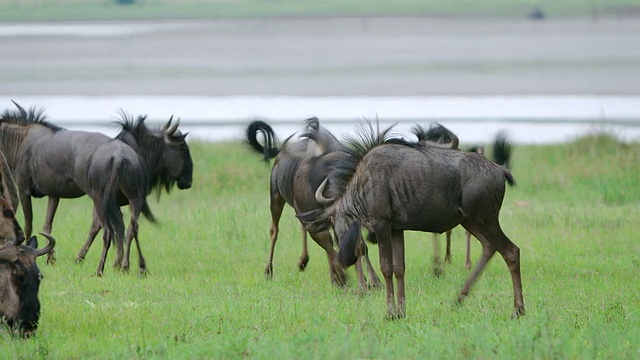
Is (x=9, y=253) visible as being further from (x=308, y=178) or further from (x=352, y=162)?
(x=308, y=178)

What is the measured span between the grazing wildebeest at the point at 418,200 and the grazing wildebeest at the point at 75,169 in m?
3.73

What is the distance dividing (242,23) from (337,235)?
140ft

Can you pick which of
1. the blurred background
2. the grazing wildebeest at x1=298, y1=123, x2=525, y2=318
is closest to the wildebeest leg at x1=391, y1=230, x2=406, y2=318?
the grazing wildebeest at x1=298, y1=123, x2=525, y2=318

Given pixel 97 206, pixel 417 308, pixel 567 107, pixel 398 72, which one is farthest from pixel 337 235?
pixel 398 72

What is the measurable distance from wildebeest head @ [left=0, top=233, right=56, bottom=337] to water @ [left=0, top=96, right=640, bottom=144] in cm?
1454

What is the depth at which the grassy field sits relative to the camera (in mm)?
52781

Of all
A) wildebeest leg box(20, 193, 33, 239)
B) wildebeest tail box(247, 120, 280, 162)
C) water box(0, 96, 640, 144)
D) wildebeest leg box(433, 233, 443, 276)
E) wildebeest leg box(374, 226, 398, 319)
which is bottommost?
water box(0, 96, 640, 144)

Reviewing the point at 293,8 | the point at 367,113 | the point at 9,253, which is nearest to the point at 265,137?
the point at 9,253

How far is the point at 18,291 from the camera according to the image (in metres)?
9.22

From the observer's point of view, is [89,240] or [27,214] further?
[27,214]

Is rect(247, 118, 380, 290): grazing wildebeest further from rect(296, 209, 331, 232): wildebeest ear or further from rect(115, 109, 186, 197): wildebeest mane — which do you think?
rect(115, 109, 186, 197): wildebeest mane

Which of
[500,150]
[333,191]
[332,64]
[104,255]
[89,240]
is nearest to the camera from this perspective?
[333,191]

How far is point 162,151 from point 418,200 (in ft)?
17.1

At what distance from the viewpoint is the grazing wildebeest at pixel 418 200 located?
32.4 feet
